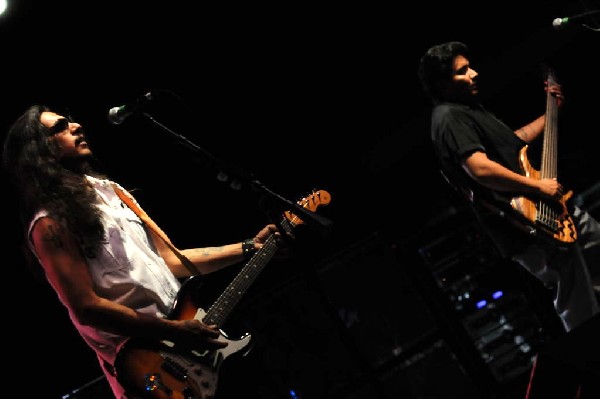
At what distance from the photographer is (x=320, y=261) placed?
14.9 feet

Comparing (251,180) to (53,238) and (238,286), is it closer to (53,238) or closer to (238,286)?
(238,286)

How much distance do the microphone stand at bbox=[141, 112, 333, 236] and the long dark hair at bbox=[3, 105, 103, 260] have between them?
48 cm

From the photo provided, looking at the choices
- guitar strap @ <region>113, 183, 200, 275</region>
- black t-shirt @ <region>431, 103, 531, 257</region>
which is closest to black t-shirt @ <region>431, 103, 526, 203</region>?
black t-shirt @ <region>431, 103, 531, 257</region>

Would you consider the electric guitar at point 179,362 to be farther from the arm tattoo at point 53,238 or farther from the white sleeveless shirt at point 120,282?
the arm tattoo at point 53,238

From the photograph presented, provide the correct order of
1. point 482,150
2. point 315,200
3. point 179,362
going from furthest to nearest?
point 482,150
point 315,200
point 179,362

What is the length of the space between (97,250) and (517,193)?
7.65 feet

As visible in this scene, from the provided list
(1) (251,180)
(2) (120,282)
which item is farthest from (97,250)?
(1) (251,180)

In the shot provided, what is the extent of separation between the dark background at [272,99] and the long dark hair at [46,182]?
1.23m

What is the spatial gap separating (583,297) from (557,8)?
2.97 metres

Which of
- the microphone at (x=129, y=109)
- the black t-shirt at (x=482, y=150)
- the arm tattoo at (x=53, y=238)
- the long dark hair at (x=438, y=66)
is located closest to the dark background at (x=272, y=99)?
the black t-shirt at (x=482, y=150)

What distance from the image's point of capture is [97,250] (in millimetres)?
2891

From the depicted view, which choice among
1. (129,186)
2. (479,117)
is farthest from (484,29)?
(129,186)

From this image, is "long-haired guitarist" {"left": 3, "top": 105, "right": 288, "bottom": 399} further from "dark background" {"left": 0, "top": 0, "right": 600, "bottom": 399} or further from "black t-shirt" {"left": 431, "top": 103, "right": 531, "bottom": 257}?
"black t-shirt" {"left": 431, "top": 103, "right": 531, "bottom": 257}

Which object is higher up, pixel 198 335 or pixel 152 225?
pixel 152 225
